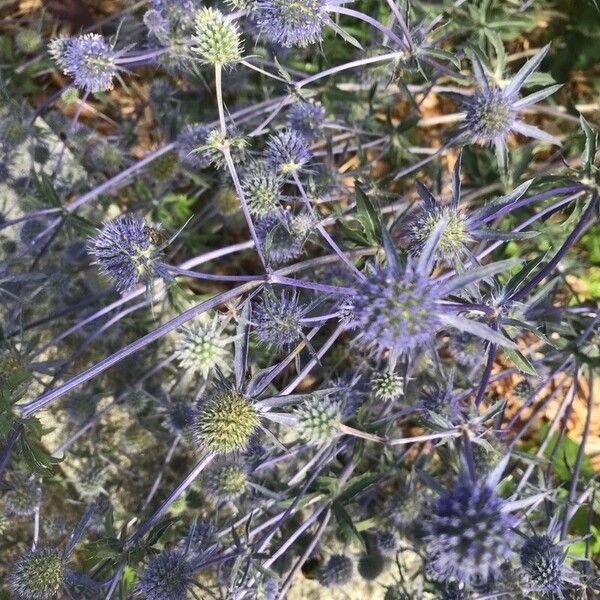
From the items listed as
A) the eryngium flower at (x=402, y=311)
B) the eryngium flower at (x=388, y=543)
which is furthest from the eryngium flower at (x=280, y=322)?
the eryngium flower at (x=388, y=543)

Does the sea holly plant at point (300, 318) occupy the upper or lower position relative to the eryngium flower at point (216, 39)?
lower

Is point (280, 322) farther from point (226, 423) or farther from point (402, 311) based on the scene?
point (402, 311)

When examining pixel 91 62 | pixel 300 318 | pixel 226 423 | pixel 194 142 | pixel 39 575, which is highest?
pixel 91 62

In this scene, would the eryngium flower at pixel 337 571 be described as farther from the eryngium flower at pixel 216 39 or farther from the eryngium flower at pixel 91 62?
the eryngium flower at pixel 91 62

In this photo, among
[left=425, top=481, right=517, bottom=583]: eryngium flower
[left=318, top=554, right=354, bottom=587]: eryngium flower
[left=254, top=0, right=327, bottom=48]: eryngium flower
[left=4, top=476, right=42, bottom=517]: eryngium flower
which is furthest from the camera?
[left=318, top=554, right=354, bottom=587]: eryngium flower

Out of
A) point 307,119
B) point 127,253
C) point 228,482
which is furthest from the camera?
point 307,119

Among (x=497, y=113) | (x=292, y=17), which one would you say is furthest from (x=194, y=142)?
(x=497, y=113)

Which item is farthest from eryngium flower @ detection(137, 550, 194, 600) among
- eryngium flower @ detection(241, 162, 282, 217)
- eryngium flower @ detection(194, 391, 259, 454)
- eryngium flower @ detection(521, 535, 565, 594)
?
eryngium flower @ detection(241, 162, 282, 217)

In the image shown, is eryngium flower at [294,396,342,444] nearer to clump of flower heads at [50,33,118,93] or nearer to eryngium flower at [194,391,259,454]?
eryngium flower at [194,391,259,454]
